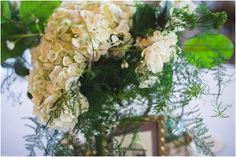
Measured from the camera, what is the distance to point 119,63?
550 millimetres

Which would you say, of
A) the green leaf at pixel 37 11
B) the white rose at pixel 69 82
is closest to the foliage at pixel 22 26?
the green leaf at pixel 37 11

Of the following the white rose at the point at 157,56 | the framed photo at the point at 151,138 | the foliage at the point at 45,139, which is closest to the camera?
the white rose at the point at 157,56

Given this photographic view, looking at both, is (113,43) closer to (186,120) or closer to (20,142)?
(186,120)

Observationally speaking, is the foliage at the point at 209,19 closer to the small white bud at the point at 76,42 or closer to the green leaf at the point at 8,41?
the small white bud at the point at 76,42

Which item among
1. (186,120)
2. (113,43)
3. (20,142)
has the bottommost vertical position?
(20,142)

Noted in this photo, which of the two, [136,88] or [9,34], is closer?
[136,88]

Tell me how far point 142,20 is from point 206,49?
0.11 metres

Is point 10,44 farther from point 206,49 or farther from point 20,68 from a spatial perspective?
point 206,49

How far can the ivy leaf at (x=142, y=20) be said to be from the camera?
0.56 m

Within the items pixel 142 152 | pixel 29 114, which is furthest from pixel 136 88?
pixel 29 114

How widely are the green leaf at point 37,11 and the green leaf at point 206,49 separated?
0.84 feet

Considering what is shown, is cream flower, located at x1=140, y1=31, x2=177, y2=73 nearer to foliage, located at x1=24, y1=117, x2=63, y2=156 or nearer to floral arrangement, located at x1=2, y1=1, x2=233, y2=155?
floral arrangement, located at x1=2, y1=1, x2=233, y2=155

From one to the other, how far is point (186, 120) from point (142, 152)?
17cm

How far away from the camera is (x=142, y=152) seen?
714 mm
